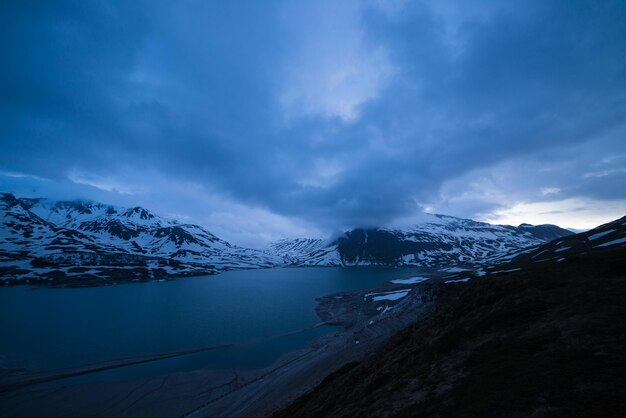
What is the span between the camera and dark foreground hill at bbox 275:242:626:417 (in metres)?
9.54

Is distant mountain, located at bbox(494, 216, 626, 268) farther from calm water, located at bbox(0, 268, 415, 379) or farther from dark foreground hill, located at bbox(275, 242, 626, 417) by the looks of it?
calm water, located at bbox(0, 268, 415, 379)

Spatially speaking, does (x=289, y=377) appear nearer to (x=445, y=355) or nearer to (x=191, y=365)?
(x=191, y=365)

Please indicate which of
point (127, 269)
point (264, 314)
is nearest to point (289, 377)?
point (264, 314)

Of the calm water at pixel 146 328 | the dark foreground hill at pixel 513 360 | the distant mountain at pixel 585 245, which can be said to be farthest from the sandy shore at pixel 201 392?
the distant mountain at pixel 585 245

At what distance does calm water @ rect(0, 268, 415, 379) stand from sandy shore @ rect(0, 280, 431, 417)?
4.83 m

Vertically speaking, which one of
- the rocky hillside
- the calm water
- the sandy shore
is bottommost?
the sandy shore

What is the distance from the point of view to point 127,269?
193m

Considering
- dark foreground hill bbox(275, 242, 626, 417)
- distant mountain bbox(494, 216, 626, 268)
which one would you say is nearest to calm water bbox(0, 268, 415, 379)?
dark foreground hill bbox(275, 242, 626, 417)

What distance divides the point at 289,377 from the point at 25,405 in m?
36.2

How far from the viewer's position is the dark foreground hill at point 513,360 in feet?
31.3

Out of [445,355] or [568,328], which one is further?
[445,355]

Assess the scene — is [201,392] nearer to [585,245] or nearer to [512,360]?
[512,360]

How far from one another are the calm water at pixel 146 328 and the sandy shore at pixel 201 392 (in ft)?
15.8

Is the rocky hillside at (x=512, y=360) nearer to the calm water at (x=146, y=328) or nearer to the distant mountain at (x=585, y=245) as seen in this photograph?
the distant mountain at (x=585, y=245)
